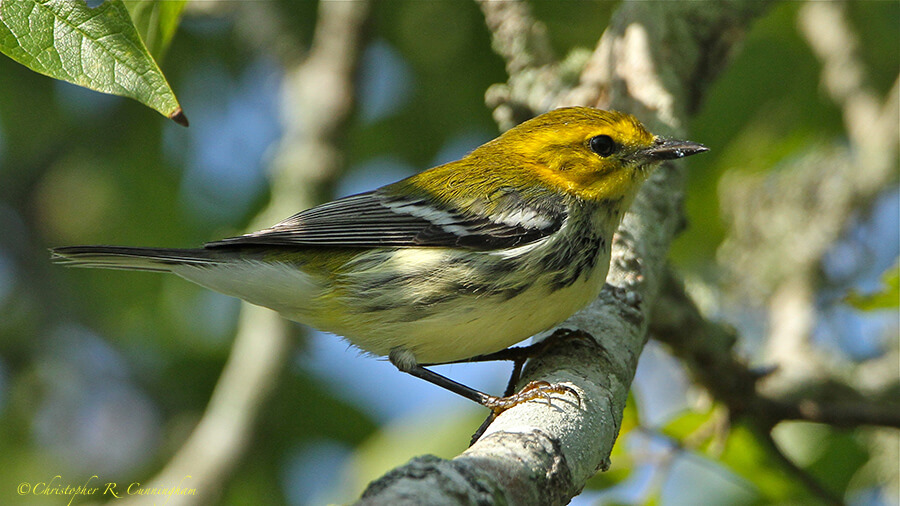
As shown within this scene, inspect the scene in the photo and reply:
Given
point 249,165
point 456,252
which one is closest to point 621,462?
point 456,252

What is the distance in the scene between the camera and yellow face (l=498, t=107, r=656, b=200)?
335 cm

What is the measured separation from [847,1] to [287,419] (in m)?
4.12

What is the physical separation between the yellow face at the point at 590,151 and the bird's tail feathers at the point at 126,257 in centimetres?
142

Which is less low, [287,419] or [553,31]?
[553,31]

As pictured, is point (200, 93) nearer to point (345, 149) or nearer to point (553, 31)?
point (345, 149)

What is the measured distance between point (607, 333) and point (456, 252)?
2.16 ft

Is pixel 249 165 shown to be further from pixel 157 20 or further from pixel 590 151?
pixel 157 20

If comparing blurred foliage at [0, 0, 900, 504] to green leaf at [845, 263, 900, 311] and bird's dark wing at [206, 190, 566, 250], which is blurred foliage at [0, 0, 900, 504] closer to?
green leaf at [845, 263, 900, 311]

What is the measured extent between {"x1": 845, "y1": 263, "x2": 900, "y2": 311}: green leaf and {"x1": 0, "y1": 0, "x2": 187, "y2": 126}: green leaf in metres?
2.86

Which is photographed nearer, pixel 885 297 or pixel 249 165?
pixel 885 297

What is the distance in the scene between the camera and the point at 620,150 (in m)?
3.39

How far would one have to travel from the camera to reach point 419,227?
3.29 meters

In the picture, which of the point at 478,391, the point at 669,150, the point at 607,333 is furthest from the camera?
the point at 669,150

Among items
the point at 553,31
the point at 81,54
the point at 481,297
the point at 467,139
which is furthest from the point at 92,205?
the point at 81,54
